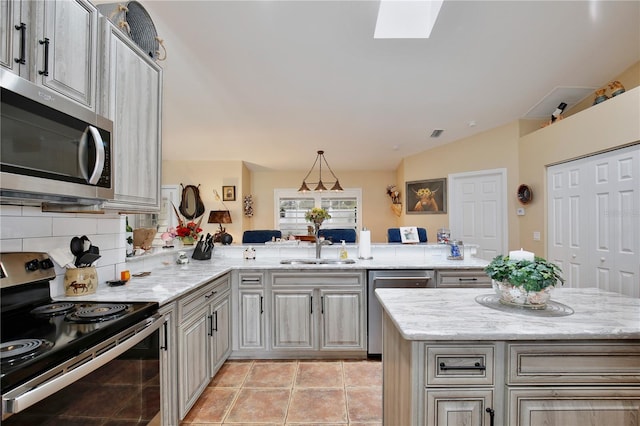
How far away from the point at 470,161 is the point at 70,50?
205 inches

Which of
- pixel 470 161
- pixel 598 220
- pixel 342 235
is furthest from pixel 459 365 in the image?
pixel 470 161

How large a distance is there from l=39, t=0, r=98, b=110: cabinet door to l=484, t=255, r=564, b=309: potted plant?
2.11 meters

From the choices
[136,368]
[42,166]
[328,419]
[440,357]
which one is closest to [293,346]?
[328,419]

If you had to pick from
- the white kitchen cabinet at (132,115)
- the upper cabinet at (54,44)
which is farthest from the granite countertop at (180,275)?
the upper cabinet at (54,44)

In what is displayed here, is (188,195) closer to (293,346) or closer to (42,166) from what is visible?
(293,346)

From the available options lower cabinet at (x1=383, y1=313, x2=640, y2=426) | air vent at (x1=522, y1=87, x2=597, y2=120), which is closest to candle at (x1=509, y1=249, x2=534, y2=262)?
lower cabinet at (x1=383, y1=313, x2=640, y2=426)

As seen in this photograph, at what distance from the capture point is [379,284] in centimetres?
270

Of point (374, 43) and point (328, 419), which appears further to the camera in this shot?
point (374, 43)

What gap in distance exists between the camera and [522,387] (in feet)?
3.66

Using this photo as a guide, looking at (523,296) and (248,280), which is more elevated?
(523,296)

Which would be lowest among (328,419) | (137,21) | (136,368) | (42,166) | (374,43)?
(328,419)

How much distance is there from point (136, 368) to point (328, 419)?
4.08ft

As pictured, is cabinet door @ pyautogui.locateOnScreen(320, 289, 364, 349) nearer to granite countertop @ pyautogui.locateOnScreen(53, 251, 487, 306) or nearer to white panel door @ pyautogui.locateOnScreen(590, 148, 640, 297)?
granite countertop @ pyautogui.locateOnScreen(53, 251, 487, 306)

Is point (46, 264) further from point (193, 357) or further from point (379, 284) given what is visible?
point (379, 284)
